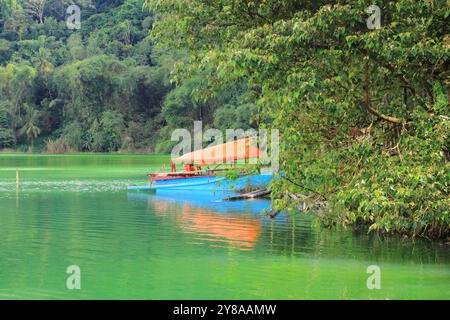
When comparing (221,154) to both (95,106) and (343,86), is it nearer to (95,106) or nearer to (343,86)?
(343,86)

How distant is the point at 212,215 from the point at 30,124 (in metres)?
69.3

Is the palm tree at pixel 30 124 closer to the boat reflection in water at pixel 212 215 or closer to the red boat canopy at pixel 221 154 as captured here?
the red boat canopy at pixel 221 154

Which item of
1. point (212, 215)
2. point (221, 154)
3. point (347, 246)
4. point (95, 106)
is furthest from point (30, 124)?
point (347, 246)

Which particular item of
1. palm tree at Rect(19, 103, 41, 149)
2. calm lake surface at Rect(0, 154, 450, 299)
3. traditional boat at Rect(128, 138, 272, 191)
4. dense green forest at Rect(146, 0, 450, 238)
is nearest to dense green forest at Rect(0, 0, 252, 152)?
palm tree at Rect(19, 103, 41, 149)

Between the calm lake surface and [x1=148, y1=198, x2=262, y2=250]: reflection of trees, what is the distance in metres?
0.03

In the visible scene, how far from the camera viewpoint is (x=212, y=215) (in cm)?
2245

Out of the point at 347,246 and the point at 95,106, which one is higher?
the point at 95,106

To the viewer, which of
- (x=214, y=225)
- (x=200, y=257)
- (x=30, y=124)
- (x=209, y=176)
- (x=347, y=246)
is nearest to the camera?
(x=200, y=257)

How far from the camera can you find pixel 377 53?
1255 cm

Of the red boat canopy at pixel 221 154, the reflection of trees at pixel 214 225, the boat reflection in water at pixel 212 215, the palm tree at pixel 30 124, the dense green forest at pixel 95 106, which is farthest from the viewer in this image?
the palm tree at pixel 30 124

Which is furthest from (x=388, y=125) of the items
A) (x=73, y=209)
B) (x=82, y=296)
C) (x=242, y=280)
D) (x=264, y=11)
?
(x=73, y=209)

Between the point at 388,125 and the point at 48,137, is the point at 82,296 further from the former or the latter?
the point at 48,137

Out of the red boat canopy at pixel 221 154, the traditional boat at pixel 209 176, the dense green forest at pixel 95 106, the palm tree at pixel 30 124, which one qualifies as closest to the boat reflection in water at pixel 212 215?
the traditional boat at pixel 209 176

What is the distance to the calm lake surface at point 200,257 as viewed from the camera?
1155 cm
